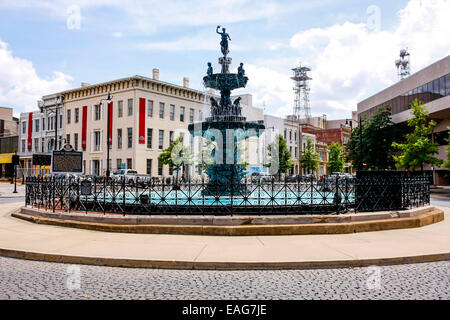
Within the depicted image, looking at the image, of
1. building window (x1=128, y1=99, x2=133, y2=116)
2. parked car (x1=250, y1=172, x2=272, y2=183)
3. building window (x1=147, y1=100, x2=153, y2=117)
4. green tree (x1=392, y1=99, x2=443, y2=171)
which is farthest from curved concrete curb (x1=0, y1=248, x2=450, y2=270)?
building window (x1=147, y1=100, x2=153, y2=117)

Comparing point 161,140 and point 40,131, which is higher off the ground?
point 40,131

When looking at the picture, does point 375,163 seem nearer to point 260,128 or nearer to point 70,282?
point 260,128

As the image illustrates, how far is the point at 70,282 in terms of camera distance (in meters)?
6.30

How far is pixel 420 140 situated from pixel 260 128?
80.8 ft

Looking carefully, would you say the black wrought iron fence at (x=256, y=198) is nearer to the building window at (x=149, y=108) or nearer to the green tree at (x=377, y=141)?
the green tree at (x=377, y=141)

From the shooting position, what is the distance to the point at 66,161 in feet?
58.0

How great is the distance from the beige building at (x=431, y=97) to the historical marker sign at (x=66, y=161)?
36692 mm

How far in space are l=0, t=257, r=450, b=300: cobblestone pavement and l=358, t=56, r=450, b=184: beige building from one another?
3854 centimetres

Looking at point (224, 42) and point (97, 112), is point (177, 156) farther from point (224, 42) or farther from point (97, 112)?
point (224, 42)

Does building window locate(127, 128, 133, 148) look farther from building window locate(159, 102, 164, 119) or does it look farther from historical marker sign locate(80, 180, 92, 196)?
historical marker sign locate(80, 180, 92, 196)

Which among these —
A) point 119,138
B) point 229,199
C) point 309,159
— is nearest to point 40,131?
point 119,138

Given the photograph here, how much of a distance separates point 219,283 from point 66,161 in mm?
13568

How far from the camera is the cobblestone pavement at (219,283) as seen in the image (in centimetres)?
564

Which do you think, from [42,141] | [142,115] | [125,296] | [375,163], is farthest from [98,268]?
[42,141]
